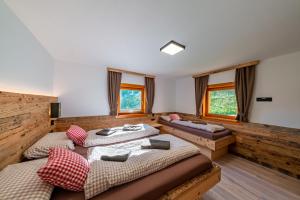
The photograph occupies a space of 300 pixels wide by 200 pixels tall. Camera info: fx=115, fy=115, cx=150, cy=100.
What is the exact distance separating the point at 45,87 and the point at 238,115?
4237 millimetres

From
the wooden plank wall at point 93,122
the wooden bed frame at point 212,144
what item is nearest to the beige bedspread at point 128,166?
the wooden bed frame at point 212,144

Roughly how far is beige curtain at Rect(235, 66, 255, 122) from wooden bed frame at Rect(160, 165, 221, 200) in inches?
74.1

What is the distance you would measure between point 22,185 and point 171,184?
1.21 metres

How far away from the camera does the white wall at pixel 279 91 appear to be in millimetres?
2166

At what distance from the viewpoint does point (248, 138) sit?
8.46 ft

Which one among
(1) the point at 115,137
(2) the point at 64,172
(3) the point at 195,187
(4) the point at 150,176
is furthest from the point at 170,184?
(1) the point at 115,137

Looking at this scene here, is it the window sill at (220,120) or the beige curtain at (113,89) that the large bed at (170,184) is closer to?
the window sill at (220,120)

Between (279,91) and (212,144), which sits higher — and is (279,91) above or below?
above

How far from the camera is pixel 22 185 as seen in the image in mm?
823

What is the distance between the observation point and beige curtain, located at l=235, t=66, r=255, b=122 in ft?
8.72

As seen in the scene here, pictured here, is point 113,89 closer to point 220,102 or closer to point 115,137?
point 115,137

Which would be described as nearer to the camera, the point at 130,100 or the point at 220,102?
the point at 220,102

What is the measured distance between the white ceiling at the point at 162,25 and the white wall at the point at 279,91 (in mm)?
309

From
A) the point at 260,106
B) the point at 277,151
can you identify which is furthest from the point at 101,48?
the point at 277,151
